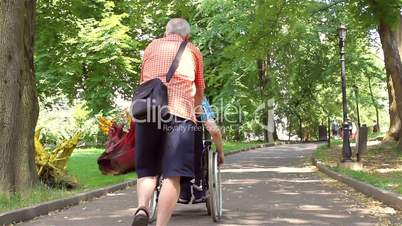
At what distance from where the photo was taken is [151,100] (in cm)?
503

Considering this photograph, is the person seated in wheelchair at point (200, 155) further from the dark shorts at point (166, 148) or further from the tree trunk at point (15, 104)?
the tree trunk at point (15, 104)

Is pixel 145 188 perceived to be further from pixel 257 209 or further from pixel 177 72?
pixel 257 209

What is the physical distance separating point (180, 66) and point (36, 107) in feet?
19.7

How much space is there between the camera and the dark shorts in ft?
16.3

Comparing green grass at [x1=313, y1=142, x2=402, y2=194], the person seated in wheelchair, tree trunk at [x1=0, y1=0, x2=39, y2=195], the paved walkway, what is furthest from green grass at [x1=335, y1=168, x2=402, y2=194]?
tree trunk at [x1=0, y1=0, x2=39, y2=195]

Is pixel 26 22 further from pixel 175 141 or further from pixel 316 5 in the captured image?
pixel 316 5

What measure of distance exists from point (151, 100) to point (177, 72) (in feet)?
1.20

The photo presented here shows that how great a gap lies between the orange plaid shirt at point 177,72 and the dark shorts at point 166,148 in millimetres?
139

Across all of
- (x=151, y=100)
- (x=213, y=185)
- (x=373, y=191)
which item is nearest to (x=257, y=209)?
(x=213, y=185)

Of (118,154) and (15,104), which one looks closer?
(15,104)

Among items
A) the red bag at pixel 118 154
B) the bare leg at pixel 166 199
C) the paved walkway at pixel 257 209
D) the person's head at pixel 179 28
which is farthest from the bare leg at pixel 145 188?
the red bag at pixel 118 154

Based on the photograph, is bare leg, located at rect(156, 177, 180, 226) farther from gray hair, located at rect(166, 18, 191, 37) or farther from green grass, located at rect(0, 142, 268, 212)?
green grass, located at rect(0, 142, 268, 212)

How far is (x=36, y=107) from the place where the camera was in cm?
1056

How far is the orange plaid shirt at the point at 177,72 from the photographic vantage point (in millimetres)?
5141
